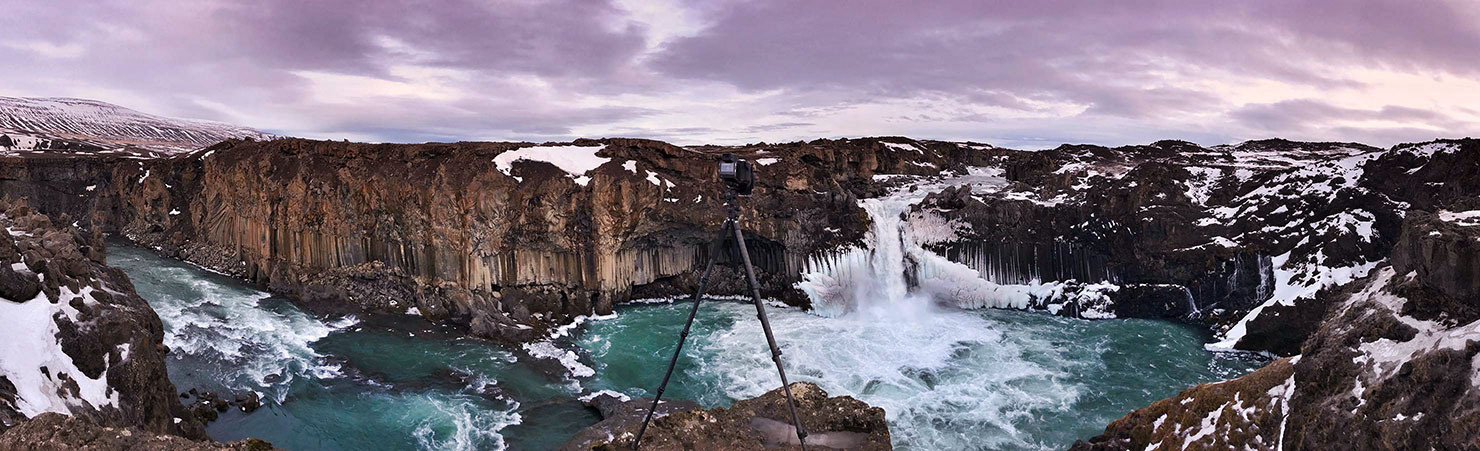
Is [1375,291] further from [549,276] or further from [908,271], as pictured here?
[549,276]

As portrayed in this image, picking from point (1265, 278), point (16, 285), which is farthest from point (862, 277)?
point (16, 285)

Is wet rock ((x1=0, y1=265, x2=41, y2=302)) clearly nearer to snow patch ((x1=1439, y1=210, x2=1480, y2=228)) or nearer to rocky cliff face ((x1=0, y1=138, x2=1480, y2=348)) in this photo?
rocky cliff face ((x1=0, y1=138, x2=1480, y2=348))

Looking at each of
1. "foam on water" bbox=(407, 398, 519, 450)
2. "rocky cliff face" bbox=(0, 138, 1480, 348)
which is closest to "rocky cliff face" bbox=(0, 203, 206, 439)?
"foam on water" bbox=(407, 398, 519, 450)

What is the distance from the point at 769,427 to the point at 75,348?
38.7 ft

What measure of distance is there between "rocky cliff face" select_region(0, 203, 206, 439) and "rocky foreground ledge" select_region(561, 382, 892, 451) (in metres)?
8.00

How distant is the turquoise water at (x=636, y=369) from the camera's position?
18.3 m

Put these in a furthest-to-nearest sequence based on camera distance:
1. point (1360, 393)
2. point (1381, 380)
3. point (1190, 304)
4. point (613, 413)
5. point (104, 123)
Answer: point (104, 123) → point (1190, 304) → point (613, 413) → point (1360, 393) → point (1381, 380)

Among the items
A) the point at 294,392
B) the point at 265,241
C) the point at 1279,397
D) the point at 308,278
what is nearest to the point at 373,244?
the point at 308,278

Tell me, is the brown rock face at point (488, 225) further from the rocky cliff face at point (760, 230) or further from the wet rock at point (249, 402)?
the wet rock at point (249, 402)

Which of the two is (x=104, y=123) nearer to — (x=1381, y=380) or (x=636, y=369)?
(x=636, y=369)

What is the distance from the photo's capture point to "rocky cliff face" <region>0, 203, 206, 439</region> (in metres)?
10.1

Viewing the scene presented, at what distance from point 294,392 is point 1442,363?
25.0 metres

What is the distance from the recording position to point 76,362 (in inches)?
440

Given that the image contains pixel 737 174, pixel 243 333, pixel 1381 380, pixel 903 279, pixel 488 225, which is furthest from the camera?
pixel 903 279
